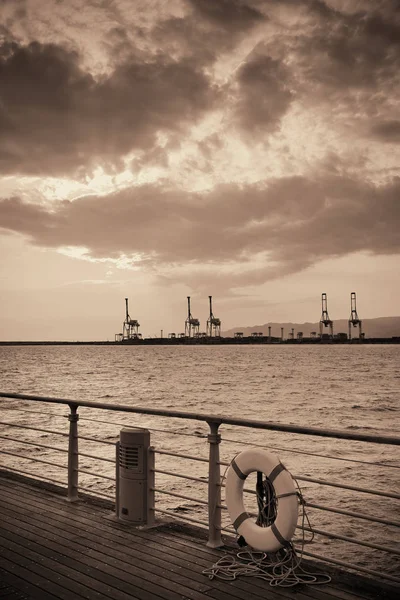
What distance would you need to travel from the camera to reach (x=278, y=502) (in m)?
3.41

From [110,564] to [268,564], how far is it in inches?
40.8

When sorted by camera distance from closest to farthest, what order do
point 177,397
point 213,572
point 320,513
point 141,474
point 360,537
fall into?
point 213,572 → point 141,474 → point 360,537 → point 320,513 → point 177,397

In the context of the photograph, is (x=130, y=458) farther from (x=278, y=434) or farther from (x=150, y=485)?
(x=278, y=434)

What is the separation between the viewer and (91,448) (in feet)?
57.8

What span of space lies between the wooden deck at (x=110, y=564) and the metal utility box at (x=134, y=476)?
0.12 metres

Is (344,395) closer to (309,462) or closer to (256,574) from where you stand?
(309,462)

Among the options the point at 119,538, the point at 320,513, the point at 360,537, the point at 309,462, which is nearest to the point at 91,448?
the point at 309,462

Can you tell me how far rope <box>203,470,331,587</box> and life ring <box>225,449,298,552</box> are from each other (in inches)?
3.9

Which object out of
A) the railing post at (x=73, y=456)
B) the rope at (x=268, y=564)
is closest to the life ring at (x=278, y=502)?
the rope at (x=268, y=564)

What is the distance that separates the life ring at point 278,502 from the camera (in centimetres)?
338

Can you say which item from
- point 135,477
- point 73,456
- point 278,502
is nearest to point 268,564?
point 278,502

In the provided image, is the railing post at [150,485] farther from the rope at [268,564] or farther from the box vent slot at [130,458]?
the rope at [268,564]

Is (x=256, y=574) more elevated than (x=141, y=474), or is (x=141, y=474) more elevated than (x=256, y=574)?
(x=141, y=474)

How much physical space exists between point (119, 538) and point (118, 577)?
72 centimetres
